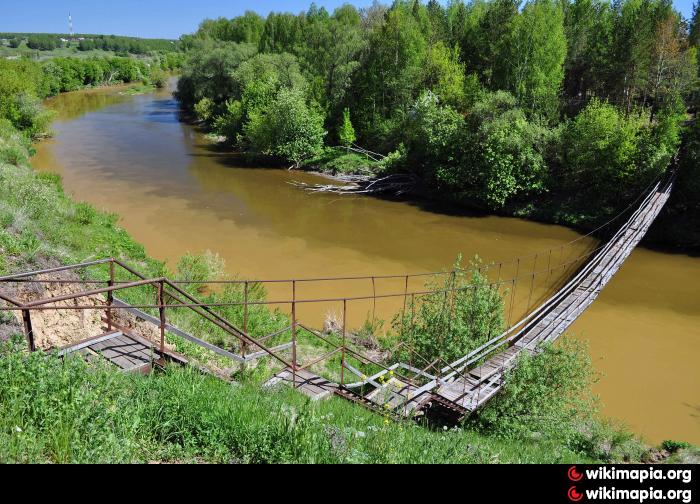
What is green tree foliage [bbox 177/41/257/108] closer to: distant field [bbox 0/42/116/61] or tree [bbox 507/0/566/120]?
tree [bbox 507/0/566/120]

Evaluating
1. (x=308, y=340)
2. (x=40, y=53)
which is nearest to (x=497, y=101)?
(x=308, y=340)

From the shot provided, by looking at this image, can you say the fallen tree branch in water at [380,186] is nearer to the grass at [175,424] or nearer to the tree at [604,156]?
the tree at [604,156]

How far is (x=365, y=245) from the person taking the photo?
20641mm

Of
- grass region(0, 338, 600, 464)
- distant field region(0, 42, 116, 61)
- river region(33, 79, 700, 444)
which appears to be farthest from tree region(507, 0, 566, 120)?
distant field region(0, 42, 116, 61)

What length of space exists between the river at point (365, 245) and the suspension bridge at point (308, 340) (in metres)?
1.57

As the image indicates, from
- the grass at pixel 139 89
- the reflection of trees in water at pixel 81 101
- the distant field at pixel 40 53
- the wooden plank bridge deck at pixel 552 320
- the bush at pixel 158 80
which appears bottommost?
the wooden plank bridge deck at pixel 552 320

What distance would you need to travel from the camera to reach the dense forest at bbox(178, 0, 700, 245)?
23234 millimetres

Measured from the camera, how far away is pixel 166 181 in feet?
93.9

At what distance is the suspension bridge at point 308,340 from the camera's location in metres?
6.03

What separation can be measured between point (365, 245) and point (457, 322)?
1061cm

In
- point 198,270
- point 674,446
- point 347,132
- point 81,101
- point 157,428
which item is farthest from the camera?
point 81,101

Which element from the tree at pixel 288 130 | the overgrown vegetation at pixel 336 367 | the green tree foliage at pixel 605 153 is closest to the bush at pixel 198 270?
the overgrown vegetation at pixel 336 367

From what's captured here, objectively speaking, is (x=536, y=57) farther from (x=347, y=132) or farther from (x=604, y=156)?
(x=347, y=132)
